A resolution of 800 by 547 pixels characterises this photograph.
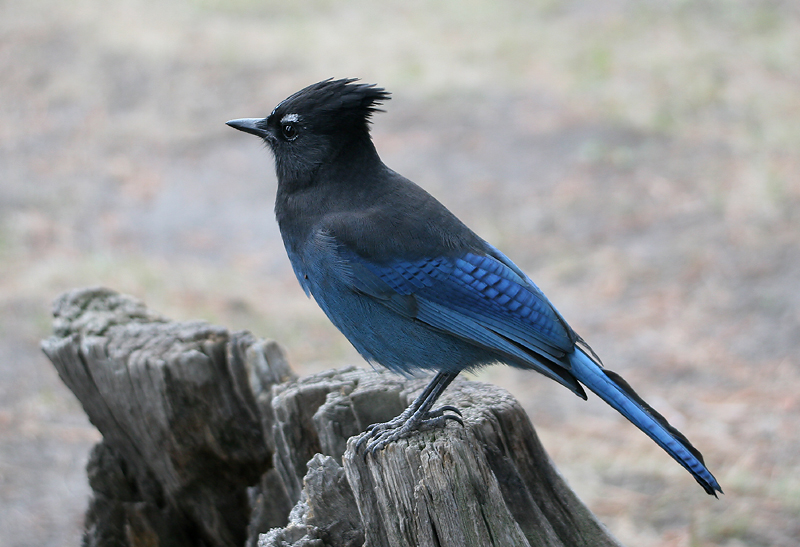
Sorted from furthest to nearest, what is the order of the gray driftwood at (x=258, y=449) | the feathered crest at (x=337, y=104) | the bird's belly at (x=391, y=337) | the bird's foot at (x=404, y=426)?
1. the feathered crest at (x=337, y=104)
2. the bird's belly at (x=391, y=337)
3. the bird's foot at (x=404, y=426)
4. the gray driftwood at (x=258, y=449)

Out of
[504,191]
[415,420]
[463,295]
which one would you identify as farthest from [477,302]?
[504,191]

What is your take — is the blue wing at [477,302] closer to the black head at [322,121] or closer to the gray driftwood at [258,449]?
the gray driftwood at [258,449]

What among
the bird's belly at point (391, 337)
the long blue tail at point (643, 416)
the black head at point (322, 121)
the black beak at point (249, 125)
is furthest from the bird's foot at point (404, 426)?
the black beak at point (249, 125)

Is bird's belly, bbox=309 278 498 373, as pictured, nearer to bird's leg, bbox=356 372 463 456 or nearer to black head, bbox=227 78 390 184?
bird's leg, bbox=356 372 463 456

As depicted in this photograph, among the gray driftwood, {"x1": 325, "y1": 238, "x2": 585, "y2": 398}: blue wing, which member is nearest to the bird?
{"x1": 325, "y1": 238, "x2": 585, "y2": 398}: blue wing

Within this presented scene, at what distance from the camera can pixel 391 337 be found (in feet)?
8.99

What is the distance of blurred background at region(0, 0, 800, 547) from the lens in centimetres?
448

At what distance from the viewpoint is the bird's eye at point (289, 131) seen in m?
3.03

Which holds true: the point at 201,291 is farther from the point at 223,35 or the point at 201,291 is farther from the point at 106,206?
the point at 223,35

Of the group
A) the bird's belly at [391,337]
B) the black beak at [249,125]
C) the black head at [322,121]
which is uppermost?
the black beak at [249,125]

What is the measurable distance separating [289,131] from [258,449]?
1084 millimetres

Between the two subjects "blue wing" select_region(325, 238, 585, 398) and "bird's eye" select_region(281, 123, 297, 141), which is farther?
"bird's eye" select_region(281, 123, 297, 141)

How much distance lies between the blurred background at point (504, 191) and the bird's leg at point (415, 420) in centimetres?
164

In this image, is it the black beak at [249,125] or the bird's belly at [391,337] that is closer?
the bird's belly at [391,337]
